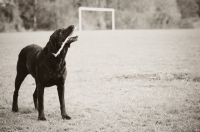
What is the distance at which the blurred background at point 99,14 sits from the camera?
47156 millimetres

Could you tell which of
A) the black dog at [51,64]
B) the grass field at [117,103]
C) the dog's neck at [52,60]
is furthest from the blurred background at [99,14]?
the dog's neck at [52,60]

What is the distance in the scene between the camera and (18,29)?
4669cm

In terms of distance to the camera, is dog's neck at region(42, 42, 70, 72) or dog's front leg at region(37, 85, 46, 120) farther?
dog's front leg at region(37, 85, 46, 120)

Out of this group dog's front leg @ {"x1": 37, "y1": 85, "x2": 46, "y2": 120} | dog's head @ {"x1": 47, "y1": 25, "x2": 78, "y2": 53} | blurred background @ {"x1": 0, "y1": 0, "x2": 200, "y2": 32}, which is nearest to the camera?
dog's head @ {"x1": 47, "y1": 25, "x2": 78, "y2": 53}

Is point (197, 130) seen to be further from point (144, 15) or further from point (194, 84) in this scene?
point (144, 15)

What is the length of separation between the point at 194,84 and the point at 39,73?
509 cm

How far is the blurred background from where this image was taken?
47.2m

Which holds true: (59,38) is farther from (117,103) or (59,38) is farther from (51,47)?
(117,103)

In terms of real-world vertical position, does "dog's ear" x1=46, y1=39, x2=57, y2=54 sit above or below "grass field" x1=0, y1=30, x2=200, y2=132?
above

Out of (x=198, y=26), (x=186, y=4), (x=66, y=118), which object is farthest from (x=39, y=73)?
(x=186, y=4)

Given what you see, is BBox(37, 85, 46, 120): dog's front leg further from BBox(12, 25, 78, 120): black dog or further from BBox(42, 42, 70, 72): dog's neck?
BBox(42, 42, 70, 72): dog's neck

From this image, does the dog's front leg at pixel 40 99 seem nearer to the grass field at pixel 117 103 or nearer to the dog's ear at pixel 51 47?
the grass field at pixel 117 103


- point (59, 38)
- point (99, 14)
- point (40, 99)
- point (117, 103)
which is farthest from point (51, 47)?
point (99, 14)

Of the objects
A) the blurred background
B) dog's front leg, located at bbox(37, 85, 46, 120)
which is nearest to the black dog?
dog's front leg, located at bbox(37, 85, 46, 120)
